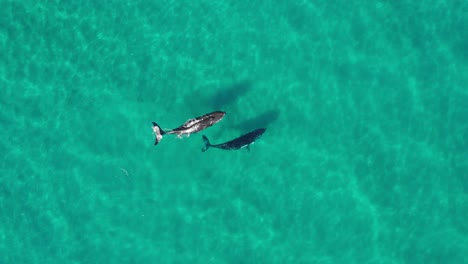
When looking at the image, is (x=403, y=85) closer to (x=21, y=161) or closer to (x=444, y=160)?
(x=444, y=160)

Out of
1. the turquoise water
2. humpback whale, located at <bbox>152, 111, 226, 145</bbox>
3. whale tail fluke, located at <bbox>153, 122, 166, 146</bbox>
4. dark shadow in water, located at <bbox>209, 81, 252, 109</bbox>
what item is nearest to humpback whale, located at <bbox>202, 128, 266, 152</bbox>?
humpback whale, located at <bbox>152, 111, 226, 145</bbox>

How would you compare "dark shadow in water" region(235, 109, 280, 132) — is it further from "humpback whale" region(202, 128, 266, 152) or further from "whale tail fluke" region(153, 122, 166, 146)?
"whale tail fluke" region(153, 122, 166, 146)

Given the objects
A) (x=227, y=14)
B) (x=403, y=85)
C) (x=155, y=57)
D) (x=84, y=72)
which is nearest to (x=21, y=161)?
(x=84, y=72)

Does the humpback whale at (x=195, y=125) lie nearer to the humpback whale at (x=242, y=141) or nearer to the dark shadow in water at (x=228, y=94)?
the humpback whale at (x=242, y=141)

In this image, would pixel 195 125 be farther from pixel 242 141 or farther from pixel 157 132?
pixel 242 141

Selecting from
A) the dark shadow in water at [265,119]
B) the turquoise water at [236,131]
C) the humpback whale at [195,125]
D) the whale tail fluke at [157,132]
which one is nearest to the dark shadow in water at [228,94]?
the turquoise water at [236,131]

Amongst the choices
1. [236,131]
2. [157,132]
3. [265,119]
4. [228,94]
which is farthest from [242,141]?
[157,132]
